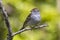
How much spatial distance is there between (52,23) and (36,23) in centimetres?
126

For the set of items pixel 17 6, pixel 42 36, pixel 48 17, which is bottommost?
pixel 42 36

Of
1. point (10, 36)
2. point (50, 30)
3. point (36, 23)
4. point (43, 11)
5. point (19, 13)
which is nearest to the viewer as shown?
point (10, 36)

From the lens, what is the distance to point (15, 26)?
269cm

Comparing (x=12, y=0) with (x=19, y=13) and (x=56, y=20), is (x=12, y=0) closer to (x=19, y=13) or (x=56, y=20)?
(x=19, y=13)

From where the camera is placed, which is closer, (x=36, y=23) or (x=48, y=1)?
(x=36, y=23)

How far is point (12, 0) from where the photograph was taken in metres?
3.92

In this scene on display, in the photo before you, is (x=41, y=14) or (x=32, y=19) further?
(x=41, y=14)

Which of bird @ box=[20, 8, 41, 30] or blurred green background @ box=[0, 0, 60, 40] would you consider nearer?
bird @ box=[20, 8, 41, 30]

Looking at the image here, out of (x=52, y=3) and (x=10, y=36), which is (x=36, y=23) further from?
(x=52, y=3)

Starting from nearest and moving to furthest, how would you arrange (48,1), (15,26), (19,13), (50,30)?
(15,26) < (19,13) < (50,30) < (48,1)

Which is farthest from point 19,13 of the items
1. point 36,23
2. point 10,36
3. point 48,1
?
point 10,36

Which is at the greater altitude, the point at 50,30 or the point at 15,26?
the point at 15,26

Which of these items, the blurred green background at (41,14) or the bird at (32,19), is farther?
the blurred green background at (41,14)

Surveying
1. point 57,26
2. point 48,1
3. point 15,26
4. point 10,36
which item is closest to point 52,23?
point 57,26
